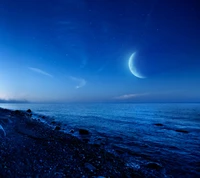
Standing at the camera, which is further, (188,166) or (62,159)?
(188,166)

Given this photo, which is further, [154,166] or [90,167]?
[154,166]

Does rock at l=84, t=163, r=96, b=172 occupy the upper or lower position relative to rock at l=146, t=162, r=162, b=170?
upper

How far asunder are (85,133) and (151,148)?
33.4ft

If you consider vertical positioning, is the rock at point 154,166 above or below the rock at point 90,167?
below

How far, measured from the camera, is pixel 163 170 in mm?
8859

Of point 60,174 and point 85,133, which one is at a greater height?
point 60,174

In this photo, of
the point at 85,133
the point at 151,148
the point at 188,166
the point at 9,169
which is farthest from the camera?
the point at 85,133

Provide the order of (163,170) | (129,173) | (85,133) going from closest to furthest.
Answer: (129,173) < (163,170) < (85,133)

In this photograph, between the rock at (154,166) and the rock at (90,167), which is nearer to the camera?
the rock at (90,167)

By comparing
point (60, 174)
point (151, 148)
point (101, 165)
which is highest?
point (60, 174)

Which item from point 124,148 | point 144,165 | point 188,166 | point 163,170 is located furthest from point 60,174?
point 188,166

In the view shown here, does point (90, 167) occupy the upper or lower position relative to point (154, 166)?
upper

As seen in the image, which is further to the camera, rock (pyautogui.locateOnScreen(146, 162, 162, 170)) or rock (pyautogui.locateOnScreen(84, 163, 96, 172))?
rock (pyautogui.locateOnScreen(146, 162, 162, 170))

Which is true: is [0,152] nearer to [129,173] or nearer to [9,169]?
[9,169]
